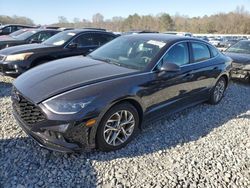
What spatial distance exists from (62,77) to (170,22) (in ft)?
259

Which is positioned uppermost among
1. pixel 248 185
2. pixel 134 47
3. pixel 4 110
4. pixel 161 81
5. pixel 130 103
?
pixel 134 47

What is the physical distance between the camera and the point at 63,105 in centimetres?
290

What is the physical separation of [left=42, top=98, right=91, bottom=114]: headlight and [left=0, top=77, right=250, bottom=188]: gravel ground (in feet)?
2.30

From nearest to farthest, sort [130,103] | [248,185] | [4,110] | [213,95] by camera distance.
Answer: [248,185]
[130,103]
[4,110]
[213,95]

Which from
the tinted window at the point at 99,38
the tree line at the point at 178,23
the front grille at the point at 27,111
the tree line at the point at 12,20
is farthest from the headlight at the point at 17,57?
the tree line at the point at 178,23

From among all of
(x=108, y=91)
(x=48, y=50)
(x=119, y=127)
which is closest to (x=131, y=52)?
(x=108, y=91)

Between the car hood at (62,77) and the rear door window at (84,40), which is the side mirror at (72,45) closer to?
the rear door window at (84,40)

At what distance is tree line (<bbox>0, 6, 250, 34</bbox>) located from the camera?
2667 inches

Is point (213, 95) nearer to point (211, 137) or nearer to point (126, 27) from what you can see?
point (211, 137)

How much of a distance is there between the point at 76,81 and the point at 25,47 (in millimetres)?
4180

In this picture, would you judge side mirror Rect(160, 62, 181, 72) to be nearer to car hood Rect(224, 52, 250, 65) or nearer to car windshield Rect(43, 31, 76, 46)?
car windshield Rect(43, 31, 76, 46)

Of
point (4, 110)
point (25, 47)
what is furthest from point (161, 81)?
point (25, 47)

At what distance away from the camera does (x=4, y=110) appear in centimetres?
457

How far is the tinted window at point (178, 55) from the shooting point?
4.07 m
